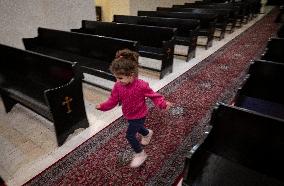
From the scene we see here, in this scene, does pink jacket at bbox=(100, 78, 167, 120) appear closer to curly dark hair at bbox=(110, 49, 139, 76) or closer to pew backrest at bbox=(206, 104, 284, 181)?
curly dark hair at bbox=(110, 49, 139, 76)

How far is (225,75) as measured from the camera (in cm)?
459

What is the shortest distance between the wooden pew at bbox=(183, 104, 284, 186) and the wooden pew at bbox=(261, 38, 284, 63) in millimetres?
2337

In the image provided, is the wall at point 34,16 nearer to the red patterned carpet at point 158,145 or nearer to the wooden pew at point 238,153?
the red patterned carpet at point 158,145

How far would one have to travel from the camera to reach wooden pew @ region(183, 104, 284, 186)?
5.27 feet

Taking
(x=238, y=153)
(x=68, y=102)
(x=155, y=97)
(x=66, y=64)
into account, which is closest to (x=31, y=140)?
(x=68, y=102)

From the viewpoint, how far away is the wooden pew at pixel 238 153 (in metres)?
1.61

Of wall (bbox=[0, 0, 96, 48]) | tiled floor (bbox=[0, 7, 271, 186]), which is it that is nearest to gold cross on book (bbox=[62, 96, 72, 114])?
tiled floor (bbox=[0, 7, 271, 186])

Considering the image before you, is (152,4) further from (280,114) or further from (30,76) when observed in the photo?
(280,114)

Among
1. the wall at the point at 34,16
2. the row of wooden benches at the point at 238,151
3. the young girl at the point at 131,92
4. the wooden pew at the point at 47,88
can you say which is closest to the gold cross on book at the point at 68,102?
the wooden pew at the point at 47,88

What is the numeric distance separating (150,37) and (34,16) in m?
3.08

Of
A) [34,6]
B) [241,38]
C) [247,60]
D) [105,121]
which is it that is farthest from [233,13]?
[105,121]

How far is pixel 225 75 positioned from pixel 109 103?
3.08 metres

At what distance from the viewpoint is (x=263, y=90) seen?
2707 mm

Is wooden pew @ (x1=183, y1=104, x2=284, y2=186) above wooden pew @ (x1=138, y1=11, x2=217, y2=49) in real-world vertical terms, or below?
below
